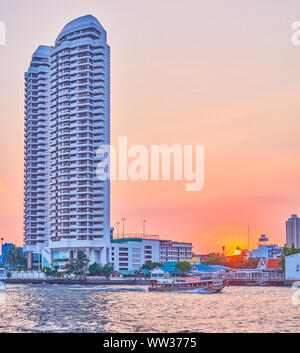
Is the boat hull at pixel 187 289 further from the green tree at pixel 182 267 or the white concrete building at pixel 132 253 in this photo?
the white concrete building at pixel 132 253

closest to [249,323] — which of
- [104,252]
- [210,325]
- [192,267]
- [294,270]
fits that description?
[210,325]

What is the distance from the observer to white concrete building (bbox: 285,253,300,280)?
11338cm

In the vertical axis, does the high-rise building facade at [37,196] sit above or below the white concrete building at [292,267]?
above

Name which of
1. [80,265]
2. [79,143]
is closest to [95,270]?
[80,265]

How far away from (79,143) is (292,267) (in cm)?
8758

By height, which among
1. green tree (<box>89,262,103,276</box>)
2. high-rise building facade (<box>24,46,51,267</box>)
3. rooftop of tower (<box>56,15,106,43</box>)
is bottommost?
green tree (<box>89,262,103,276</box>)

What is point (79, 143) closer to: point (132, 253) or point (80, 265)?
point (132, 253)

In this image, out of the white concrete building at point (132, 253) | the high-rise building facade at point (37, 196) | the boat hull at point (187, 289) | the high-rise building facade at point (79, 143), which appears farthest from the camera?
the high-rise building facade at point (37, 196)

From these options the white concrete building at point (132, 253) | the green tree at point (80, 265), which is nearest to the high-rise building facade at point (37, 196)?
the white concrete building at point (132, 253)

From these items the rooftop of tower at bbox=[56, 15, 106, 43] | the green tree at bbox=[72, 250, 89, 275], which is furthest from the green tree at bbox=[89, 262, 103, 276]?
the rooftop of tower at bbox=[56, 15, 106, 43]

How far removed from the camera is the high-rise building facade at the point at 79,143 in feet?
553

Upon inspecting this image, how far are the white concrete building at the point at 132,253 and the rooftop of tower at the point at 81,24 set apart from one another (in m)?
79.6

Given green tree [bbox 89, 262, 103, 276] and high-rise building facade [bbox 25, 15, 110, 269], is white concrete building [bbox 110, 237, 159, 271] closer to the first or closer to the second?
high-rise building facade [bbox 25, 15, 110, 269]

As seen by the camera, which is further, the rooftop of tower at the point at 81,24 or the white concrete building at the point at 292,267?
the rooftop of tower at the point at 81,24
